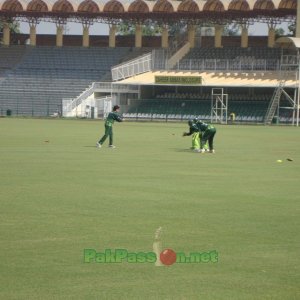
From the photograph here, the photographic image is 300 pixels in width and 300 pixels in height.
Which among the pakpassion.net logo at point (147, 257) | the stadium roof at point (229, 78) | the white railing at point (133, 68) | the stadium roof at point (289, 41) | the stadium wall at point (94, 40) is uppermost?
the stadium wall at point (94, 40)

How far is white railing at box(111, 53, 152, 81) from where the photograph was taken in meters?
77.2

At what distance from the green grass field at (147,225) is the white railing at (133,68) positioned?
49175 millimetres

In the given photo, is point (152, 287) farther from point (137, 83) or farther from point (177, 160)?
point (137, 83)

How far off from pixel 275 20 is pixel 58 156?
176 feet

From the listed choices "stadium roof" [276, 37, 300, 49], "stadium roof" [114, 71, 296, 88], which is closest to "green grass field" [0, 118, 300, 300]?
"stadium roof" [276, 37, 300, 49]

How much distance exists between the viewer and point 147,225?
45.4 feet

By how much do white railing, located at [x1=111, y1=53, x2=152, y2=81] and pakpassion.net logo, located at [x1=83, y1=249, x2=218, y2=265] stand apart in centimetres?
6565

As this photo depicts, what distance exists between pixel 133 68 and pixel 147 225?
2561 inches

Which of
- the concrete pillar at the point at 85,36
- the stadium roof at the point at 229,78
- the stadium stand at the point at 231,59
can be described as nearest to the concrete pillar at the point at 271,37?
the stadium stand at the point at 231,59

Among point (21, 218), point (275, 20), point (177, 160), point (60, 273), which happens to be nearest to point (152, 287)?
point (60, 273)

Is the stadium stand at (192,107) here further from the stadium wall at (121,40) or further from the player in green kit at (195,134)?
the player in green kit at (195,134)

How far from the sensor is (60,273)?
408 inches

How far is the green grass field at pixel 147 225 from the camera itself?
9.94 m

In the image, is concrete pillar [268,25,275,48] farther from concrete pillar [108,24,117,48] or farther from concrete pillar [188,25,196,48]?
concrete pillar [108,24,117,48]
